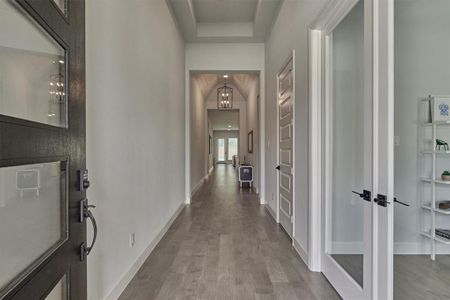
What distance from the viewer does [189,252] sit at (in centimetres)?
334

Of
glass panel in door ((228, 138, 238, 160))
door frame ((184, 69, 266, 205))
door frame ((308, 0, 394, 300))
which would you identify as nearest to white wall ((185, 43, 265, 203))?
door frame ((184, 69, 266, 205))

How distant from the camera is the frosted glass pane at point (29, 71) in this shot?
789 mm

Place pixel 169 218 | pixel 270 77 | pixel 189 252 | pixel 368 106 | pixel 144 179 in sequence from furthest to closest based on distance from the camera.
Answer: pixel 270 77 < pixel 169 218 < pixel 189 252 < pixel 144 179 < pixel 368 106

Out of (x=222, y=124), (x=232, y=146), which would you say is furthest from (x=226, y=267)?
(x=232, y=146)

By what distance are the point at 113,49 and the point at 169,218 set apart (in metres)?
2.92

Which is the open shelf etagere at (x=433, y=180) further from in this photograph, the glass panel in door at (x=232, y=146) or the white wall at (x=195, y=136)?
the glass panel in door at (x=232, y=146)

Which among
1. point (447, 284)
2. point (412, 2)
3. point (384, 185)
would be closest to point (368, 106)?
point (384, 185)

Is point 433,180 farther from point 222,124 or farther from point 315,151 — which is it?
point 222,124

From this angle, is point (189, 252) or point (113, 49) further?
point (189, 252)

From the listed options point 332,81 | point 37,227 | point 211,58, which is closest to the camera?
point 37,227

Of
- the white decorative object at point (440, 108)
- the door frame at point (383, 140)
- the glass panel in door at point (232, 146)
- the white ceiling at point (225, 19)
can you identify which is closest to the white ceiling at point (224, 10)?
→ the white ceiling at point (225, 19)

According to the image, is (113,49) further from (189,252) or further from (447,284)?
(447,284)

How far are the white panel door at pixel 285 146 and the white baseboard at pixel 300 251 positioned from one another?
0.96 ft

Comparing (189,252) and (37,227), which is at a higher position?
(37,227)
